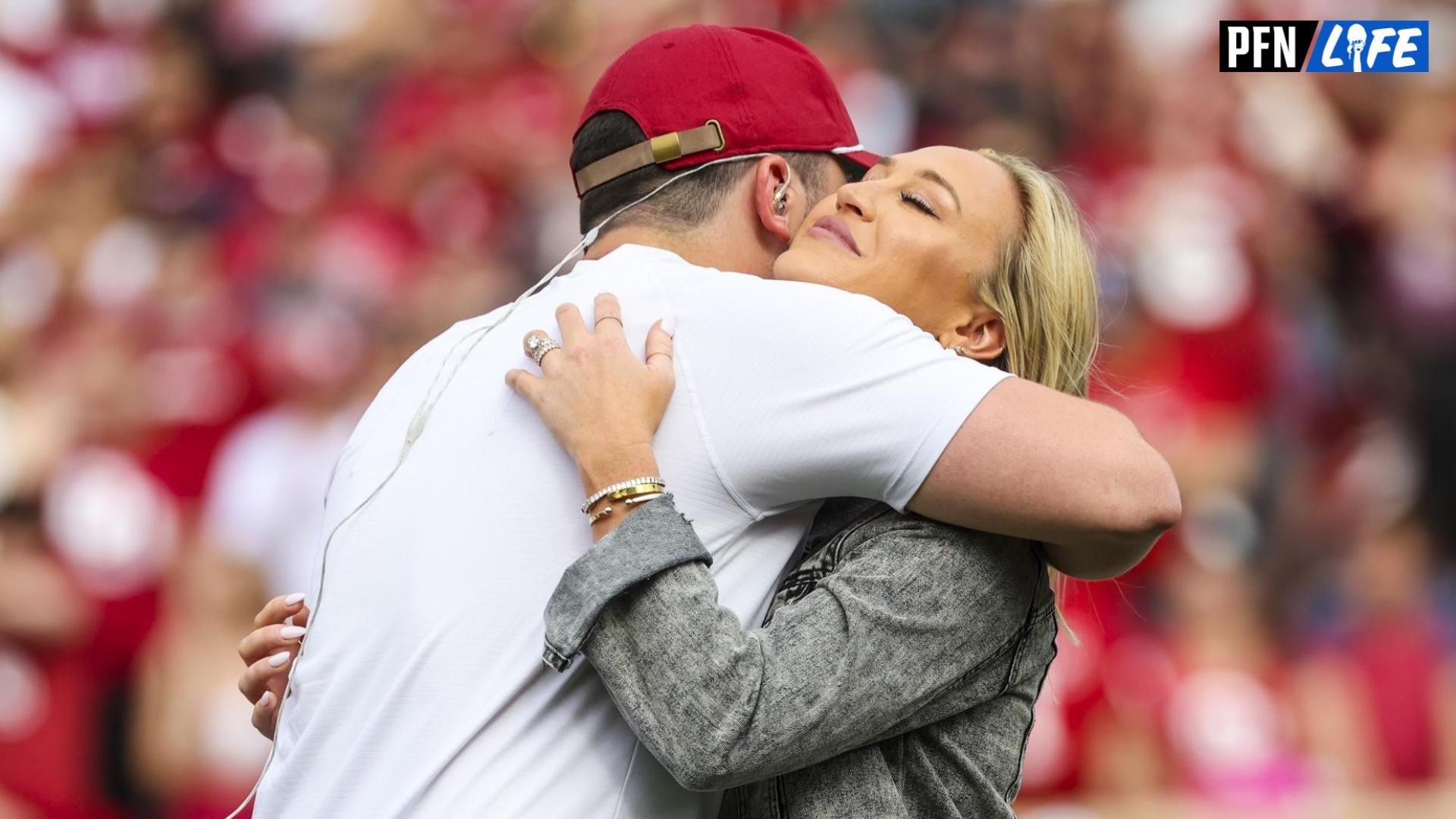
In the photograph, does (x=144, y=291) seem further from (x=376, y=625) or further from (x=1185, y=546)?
(x=376, y=625)

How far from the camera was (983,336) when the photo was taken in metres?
1.80

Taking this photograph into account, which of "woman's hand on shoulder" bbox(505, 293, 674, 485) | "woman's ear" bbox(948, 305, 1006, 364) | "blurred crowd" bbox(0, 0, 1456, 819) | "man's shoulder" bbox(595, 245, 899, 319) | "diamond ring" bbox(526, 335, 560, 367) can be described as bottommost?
"blurred crowd" bbox(0, 0, 1456, 819)

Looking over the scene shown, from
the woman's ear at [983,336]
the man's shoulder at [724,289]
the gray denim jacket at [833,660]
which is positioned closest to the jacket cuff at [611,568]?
the gray denim jacket at [833,660]

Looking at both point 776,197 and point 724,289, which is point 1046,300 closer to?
point 776,197

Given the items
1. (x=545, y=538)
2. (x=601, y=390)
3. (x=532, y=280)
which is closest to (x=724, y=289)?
(x=601, y=390)

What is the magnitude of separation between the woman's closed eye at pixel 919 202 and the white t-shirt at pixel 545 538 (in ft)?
1.11

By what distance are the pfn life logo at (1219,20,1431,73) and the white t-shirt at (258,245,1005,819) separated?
3.97 m

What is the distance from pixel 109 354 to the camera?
4520 mm

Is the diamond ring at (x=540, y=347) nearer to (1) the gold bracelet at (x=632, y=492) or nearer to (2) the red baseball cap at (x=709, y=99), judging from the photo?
(1) the gold bracelet at (x=632, y=492)

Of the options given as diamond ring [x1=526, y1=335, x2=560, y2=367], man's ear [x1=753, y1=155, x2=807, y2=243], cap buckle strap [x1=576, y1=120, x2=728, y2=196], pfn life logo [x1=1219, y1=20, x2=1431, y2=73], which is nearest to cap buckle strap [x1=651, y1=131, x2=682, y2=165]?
cap buckle strap [x1=576, y1=120, x2=728, y2=196]

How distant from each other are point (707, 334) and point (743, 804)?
466 mm

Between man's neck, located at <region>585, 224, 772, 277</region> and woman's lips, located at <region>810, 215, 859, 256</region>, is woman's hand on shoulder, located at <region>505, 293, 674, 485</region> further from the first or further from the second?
woman's lips, located at <region>810, 215, 859, 256</region>

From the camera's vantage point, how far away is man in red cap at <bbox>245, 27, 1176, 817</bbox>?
4.56 feet

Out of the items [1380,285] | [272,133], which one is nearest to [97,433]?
[272,133]
